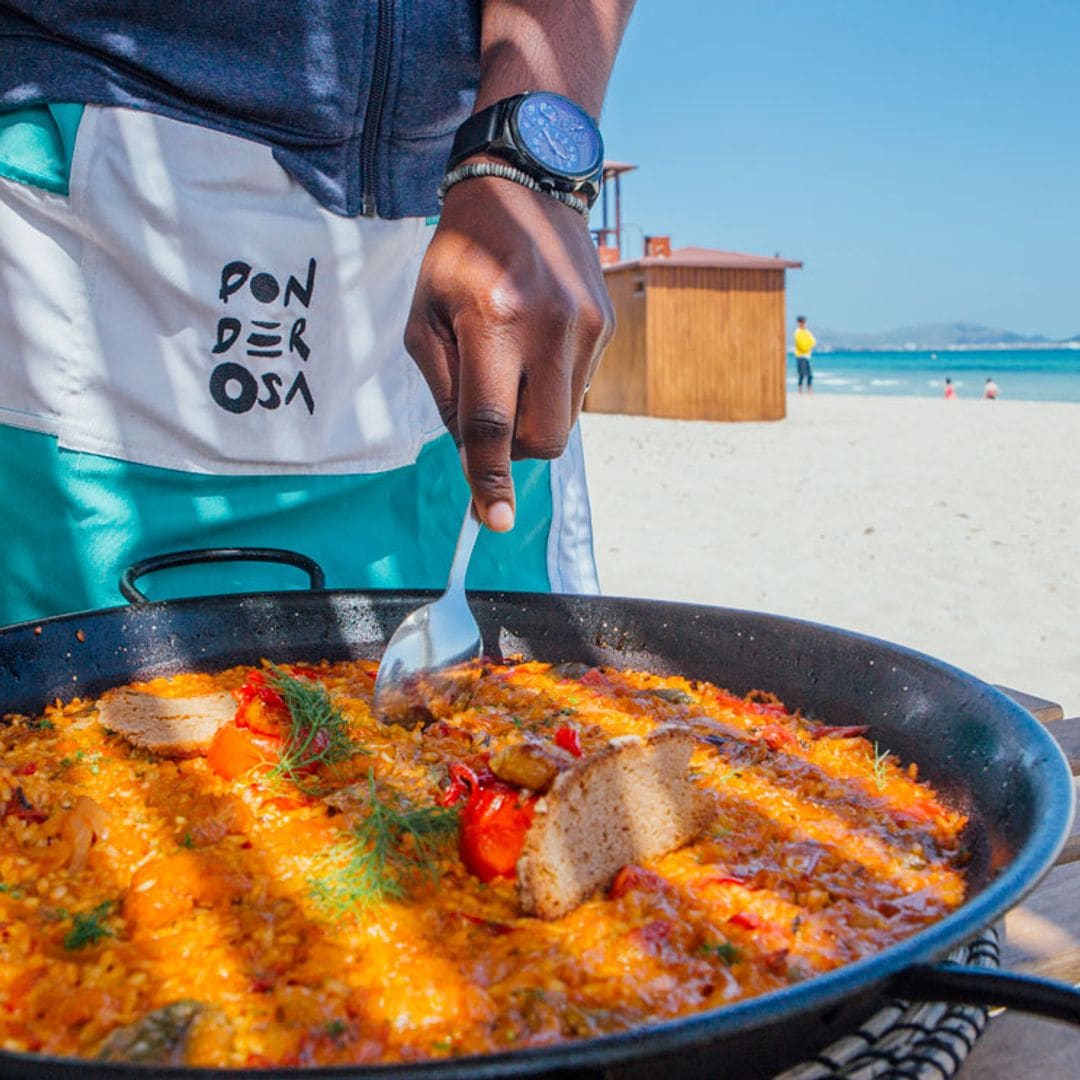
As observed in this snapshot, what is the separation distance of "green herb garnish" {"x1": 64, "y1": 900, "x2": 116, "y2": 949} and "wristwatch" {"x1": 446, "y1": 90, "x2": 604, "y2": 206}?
44.4 inches

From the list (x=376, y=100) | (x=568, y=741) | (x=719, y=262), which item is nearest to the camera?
(x=568, y=741)

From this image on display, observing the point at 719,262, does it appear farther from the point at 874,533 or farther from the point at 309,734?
the point at 309,734

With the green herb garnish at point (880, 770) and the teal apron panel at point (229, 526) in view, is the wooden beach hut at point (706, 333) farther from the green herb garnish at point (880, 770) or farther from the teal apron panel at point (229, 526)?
the green herb garnish at point (880, 770)

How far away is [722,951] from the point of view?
1.15 m

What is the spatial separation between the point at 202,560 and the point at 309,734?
1.98 ft

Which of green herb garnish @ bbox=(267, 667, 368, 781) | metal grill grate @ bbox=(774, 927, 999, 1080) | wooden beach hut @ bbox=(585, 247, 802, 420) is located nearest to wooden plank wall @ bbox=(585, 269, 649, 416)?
wooden beach hut @ bbox=(585, 247, 802, 420)

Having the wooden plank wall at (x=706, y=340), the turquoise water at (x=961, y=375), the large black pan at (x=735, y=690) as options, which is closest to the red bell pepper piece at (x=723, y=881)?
the large black pan at (x=735, y=690)

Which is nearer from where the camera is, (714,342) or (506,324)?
(506,324)

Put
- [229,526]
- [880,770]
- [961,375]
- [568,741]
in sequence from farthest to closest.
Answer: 1. [961,375]
2. [229,526]
3. [880,770]
4. [568,741]

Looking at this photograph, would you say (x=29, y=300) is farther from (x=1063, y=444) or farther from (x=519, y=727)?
(x=1063, y=444)

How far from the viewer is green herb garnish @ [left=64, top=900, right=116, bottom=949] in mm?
1167

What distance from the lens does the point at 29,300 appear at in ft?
6.72

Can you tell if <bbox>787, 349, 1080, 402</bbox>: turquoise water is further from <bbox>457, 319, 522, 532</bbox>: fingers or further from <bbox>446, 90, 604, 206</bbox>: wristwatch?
<bbox>457, 319, 522, 532</bbox>: fingers

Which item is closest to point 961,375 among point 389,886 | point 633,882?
point 633,882
